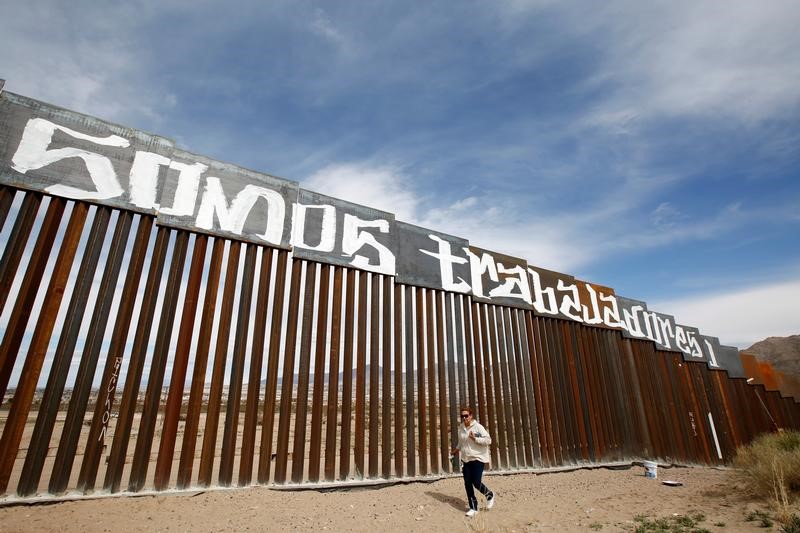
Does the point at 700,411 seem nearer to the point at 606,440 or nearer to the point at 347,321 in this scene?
the point at 606,440

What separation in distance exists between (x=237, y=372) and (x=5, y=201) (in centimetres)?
337

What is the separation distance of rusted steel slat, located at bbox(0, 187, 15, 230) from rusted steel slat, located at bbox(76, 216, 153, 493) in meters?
1.18

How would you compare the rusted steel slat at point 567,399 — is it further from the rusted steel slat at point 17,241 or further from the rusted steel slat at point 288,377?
the rusted steel slat at point 17,241

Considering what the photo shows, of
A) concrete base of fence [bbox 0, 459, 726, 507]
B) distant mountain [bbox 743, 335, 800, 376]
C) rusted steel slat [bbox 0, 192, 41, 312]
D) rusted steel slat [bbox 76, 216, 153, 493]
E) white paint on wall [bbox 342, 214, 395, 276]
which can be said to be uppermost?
distant mountain [bbox 743, 335, 800, 376]

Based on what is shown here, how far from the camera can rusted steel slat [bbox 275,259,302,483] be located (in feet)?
18.6

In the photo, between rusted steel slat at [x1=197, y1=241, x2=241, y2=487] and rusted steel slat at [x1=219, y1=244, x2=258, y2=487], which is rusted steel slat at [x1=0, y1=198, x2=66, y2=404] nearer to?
rusted steel slat at [x1=197, y1=241, x2=241, y2=487]

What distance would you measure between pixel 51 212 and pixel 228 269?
2.14 meters

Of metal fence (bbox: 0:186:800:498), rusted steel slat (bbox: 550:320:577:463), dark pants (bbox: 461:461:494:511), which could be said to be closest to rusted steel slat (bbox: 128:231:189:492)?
metal fence (bbox: 0:186:800:498)

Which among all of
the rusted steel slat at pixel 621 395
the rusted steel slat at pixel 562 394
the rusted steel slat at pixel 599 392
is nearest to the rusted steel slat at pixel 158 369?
the rusted steel slat at pixel 562 394

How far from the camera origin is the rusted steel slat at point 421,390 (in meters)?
7.03

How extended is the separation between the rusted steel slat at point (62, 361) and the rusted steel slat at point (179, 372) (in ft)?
3.57

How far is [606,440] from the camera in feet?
34.1

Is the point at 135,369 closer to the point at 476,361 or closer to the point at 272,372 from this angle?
the point at 272,372

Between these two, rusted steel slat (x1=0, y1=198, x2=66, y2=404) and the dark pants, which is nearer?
rusted steel slat (x1=0, y1=198, x2=66, y2=404)
